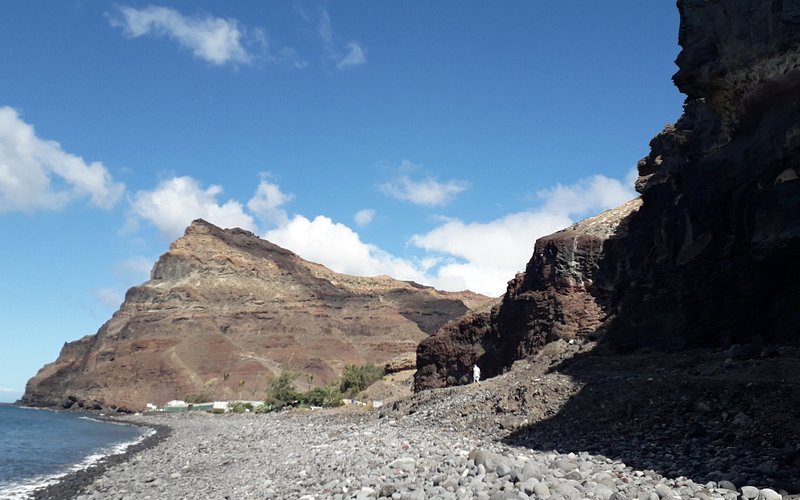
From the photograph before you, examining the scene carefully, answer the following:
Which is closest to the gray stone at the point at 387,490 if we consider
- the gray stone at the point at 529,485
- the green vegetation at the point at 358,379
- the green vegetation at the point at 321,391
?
the gray stone at the point at 529,485

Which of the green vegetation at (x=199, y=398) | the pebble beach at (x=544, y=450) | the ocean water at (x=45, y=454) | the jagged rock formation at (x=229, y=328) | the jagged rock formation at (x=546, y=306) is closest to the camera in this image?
the pebble beach at (x=544, y=450)

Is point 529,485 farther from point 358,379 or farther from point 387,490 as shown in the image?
point 358,379

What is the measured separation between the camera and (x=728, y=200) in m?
18.9

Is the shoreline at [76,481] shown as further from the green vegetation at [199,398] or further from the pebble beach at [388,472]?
the green vegetation at [199,398]

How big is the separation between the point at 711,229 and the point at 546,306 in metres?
9.73

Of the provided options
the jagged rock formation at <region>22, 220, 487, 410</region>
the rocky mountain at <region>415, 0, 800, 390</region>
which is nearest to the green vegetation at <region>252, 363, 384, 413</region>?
the jagged rock formation at <region>22, 220, 487, 410</region>

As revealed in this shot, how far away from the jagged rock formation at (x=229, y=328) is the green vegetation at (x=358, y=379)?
1049 inches

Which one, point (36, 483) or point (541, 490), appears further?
point (36, 483)

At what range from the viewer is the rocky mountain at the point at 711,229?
16.1 metres

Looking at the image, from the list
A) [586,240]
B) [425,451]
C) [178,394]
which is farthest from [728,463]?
[178,394]

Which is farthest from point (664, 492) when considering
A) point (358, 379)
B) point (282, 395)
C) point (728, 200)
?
point (282, 395)

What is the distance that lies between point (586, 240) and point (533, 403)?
12537 mm

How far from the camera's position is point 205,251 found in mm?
147250

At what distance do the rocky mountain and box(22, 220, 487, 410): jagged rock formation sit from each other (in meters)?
59.8
